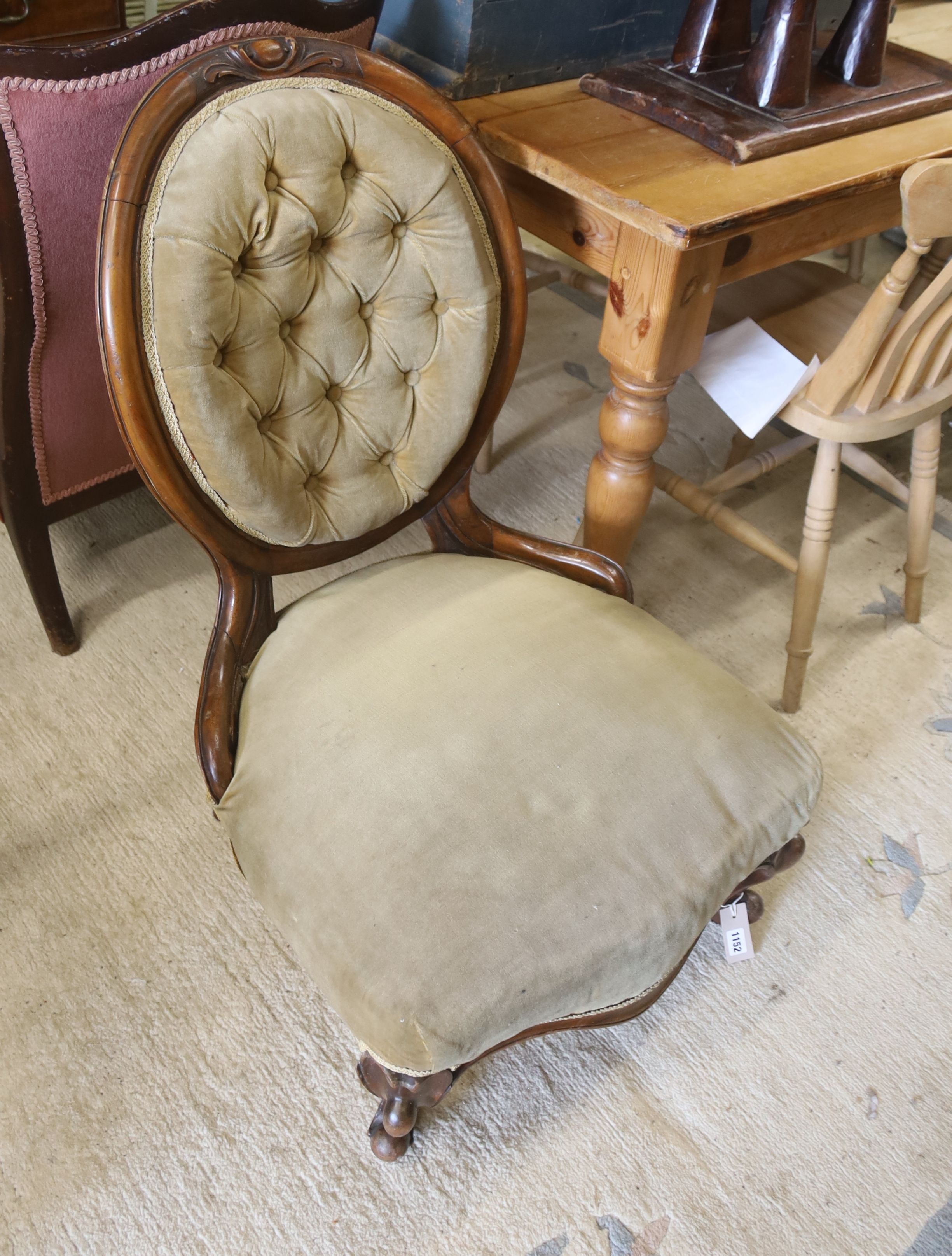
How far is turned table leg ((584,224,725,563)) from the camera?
3.69ft

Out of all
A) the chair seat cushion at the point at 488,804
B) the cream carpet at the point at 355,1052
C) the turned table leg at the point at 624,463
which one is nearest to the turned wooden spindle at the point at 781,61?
the turned table leg at the point at 624,463

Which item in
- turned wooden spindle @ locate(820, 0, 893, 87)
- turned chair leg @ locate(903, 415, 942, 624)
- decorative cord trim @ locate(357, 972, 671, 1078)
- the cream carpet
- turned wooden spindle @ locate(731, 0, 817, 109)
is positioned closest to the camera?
decorative cord trim @ locate(357, 972, 671, 1078)

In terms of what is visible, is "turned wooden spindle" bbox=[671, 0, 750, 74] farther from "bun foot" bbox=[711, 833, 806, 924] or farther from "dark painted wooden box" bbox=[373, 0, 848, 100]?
"bun foot" bbox=[711, 833, 806, 924]

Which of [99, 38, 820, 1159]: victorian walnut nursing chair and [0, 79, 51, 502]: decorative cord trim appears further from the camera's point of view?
[0, 79, 51, 502]: decorative cord trim

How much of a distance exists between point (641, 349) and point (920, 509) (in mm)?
707

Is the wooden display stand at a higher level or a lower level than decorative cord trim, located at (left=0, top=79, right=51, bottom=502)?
higher

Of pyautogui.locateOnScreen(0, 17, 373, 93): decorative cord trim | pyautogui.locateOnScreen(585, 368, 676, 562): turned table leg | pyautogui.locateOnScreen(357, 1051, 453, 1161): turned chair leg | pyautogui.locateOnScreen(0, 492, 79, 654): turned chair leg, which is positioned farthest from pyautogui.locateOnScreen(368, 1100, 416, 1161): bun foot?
pyautogui.locateOnScreen(0, 17, 373, 93): decorative cord trim

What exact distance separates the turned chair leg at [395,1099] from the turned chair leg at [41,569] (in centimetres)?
83

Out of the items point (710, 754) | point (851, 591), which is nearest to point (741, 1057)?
point (710, 754)

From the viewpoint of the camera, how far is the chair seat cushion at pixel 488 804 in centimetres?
83

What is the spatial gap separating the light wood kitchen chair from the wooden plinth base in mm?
165

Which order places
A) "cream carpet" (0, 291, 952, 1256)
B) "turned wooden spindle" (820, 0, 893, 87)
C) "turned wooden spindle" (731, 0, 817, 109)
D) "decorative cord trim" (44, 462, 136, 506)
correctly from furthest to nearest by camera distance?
"decorative cord trim" (44, 462, 136, 506), "turned wooden spindle" (820, 0, 893, 87), "turned wooden spindle" (731, 0, 817, 109), "cream carpet" (0, 291, 952, 1256)

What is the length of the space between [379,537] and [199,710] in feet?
0.96

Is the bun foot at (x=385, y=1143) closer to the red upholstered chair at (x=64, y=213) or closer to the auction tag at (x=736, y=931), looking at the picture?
the auction tag at (x=736, y=931)
